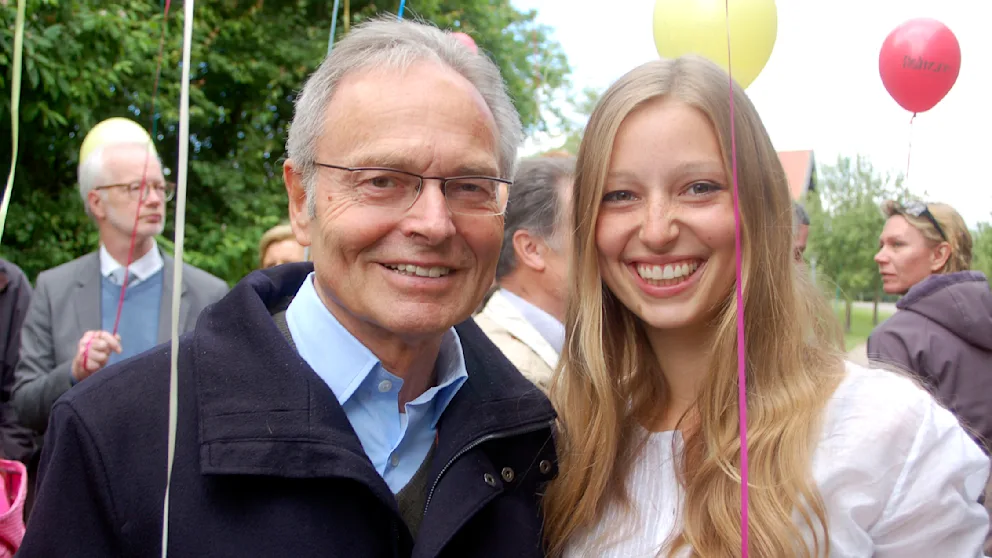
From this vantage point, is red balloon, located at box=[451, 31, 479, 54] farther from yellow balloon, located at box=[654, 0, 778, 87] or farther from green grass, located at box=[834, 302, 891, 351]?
green grass, located at box=[834, 302, 891, 351]

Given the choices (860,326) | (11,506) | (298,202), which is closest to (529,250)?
(298,202)

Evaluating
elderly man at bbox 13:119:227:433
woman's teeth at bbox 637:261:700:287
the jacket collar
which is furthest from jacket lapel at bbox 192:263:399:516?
elderly man at bbox 13:119:227:433

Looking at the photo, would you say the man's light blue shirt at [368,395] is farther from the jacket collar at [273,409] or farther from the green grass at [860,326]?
the green grass at [860,326]

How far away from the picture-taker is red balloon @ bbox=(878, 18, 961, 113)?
14.6 feet

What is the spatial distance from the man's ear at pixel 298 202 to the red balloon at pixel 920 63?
371 centimetres

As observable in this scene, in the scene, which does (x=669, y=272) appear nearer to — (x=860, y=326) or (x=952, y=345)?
(x=952, y=345)

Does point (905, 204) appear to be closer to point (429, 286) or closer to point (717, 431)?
point (717, 431)

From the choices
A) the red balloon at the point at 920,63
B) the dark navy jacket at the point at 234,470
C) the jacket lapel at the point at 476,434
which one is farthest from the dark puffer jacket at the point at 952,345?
the dark navy jacket at the point at 234,470

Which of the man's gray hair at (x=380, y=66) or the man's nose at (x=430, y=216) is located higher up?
the man's gray hair at (x=380, y=66)

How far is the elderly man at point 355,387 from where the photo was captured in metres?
1.50

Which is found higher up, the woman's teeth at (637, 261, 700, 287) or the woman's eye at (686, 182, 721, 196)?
the woman's eye at (686, 182, 721, 196)

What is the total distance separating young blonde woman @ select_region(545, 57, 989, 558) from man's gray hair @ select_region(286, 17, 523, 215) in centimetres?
26

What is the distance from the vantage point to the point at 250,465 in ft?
4.89

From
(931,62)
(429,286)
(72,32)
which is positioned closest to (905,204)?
(931,62)
